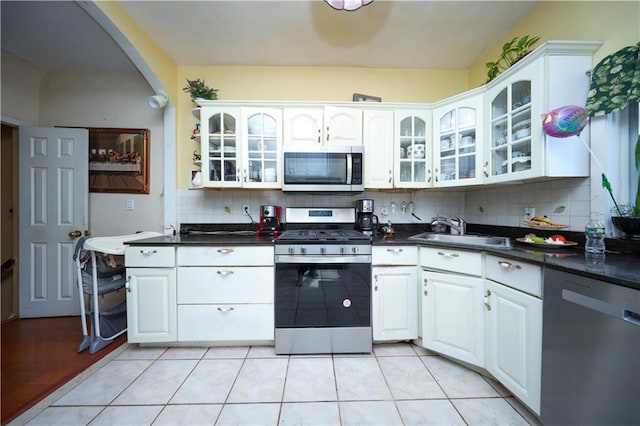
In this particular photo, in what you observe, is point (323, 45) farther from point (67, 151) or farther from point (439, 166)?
point (67, 151)

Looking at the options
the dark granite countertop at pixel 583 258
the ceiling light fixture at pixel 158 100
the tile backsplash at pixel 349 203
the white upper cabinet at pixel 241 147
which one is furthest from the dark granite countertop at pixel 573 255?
the ceiling light fixture at pixel 158 100

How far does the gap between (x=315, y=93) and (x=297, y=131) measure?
0.61m

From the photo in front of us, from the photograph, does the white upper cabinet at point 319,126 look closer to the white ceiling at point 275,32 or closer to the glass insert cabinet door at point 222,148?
the glass insert cabinet door at point 222,148

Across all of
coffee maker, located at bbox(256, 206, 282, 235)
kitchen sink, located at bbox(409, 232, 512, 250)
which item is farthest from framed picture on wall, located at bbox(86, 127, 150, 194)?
kitchen sink, located at bbox(409, 232, 512, 250)

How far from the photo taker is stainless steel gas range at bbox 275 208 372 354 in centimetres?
177

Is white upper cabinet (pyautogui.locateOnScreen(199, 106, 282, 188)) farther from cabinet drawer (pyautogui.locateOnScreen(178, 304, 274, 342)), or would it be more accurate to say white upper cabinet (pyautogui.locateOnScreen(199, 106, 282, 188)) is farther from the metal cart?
cabinet drawer (pyautogui.locateOnScreen(178, 304, 274, 342))

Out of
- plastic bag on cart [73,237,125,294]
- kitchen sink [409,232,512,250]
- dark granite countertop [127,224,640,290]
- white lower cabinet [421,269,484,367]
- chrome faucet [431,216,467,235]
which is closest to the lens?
dark granite countertop [127,224,640,290]

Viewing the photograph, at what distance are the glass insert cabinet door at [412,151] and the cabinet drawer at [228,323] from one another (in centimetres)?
167

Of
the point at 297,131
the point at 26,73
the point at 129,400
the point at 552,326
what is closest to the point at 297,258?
the point at 297,131

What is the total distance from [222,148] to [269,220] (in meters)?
0.79

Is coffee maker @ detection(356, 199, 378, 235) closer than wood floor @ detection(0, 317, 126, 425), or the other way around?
wood floor @ detection(0, 317, 126, 425)

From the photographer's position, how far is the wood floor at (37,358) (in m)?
1.32

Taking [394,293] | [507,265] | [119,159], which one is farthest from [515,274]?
[119,159]

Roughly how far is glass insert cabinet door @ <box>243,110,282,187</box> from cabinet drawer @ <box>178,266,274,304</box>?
2.62ft
